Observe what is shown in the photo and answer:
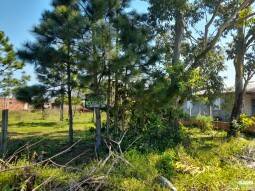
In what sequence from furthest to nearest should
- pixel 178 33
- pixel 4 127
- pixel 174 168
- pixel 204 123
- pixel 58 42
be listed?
1. pixel 204 123
2. pixel 178 33
3. pixel 58 42
4. pixel 4 127
5. pixel 174 168

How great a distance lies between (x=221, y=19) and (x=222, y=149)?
509cm

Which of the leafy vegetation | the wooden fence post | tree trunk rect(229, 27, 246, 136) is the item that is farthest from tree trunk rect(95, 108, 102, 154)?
tree trunk rect(229, 27, 246, 136)

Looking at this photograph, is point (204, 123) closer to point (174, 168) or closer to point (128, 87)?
point (128, 87)

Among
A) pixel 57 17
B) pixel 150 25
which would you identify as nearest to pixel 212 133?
pixel 150 25

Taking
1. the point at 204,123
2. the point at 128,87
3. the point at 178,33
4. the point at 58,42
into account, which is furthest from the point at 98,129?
the point at 204,123

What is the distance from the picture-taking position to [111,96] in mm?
11219

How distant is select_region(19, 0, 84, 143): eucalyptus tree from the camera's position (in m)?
9.95

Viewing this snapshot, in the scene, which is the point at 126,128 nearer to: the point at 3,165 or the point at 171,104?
the point at 171,104

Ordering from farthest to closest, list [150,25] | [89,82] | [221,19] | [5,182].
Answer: [221,19]
[150,25]
[89,82]
[5,182]

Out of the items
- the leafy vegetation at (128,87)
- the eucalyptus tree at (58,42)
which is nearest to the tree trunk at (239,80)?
the leafy vegetation at (128,87)

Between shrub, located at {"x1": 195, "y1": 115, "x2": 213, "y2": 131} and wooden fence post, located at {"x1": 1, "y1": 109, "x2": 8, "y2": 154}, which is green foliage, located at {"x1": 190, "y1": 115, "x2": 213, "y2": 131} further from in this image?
wooden fence post, located at {"x1": 1, "y1": 109, "x2": 8, "y2": 154}

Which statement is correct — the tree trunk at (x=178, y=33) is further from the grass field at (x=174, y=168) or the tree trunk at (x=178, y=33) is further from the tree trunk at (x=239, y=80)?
the grass field at (x=174, y=168)

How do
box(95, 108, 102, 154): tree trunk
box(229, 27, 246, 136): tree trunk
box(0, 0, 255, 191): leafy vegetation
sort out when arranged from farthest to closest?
box(229, 27, 246, 136): tree trunk, box(95, 108, 102, 154): tree trunk, box(0, 0, 255, 191): leafy vegetation

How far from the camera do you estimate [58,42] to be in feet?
34.9
